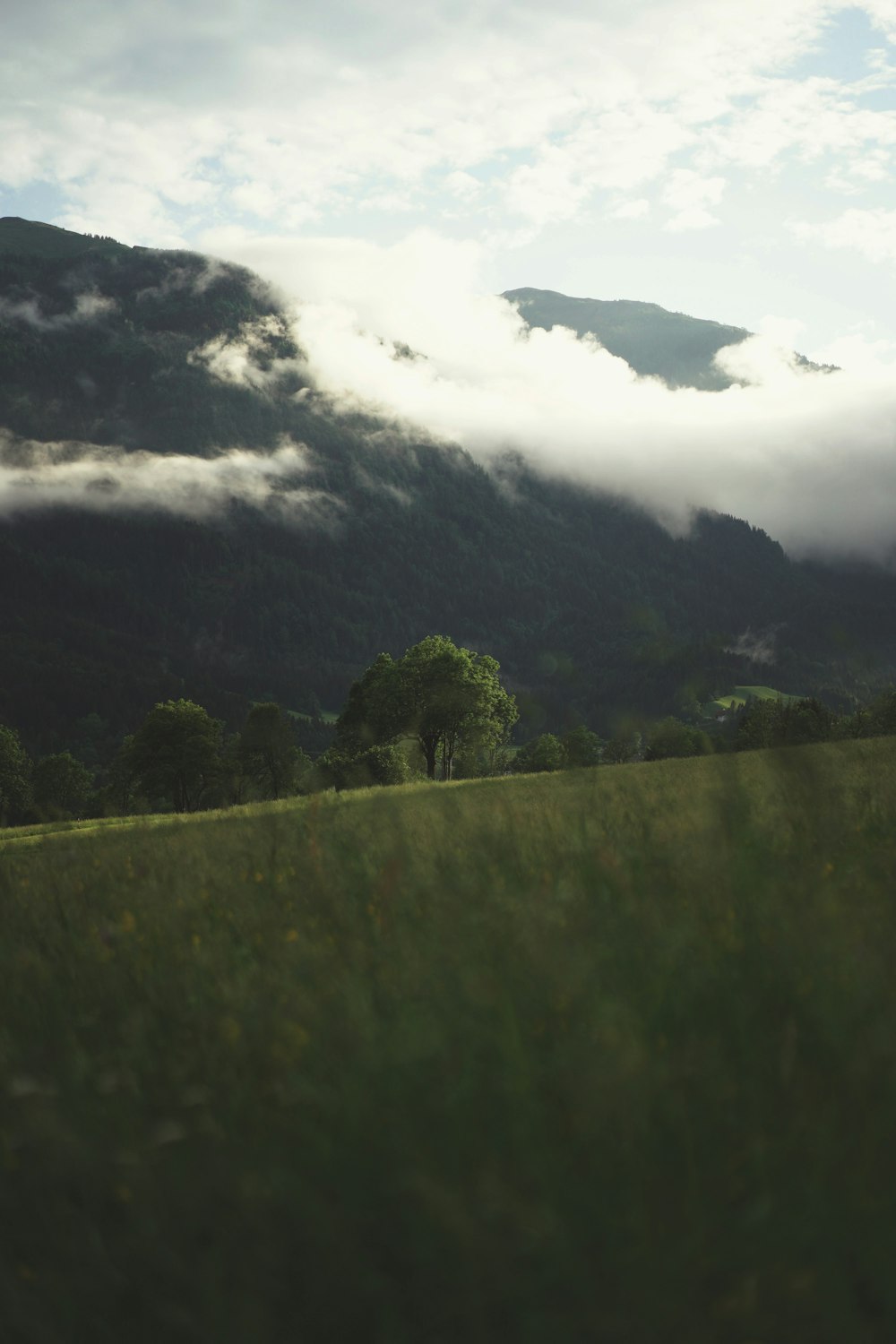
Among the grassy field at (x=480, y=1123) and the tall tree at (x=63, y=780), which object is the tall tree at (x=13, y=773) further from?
the grassy field at (x=480, y=1123)

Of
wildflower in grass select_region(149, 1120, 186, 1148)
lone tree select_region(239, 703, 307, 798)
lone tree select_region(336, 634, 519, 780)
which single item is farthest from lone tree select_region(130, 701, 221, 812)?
wildflower in grass select_region(149, 1120, 186, 1148)

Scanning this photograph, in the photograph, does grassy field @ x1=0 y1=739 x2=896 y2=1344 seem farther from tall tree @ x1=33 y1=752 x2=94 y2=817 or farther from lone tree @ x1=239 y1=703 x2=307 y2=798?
tall tree @ x1=33 y1=752 x2=94 y2=817

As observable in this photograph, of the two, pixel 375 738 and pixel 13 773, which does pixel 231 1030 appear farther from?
pixel 13 773

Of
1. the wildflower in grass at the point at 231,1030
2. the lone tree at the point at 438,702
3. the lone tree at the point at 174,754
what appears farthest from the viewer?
Result: the lone tree at the point at 174,754

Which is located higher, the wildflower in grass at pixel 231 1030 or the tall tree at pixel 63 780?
the wildflower in grass at pixel 231 1030

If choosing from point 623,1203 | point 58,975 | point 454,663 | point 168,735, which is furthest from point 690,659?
point 168,735

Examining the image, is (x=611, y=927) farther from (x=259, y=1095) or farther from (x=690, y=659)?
(x=690, y=659)

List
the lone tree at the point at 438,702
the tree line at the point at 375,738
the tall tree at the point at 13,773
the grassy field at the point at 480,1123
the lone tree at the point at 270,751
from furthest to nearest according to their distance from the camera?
the tall tree at the point at 13,773 < the lone tree at the point at 270,751 < the lone tree at the point at 438,702 < the tree line at the point at 375,738 < the grassy field at the point at 480,1123

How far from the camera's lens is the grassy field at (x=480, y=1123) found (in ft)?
8.07

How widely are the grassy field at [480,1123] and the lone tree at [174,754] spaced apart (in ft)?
252

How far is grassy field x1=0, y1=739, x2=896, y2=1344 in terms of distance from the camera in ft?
8.07

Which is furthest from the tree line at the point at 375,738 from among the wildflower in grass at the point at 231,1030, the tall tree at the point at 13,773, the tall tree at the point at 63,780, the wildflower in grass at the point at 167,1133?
the wildflower in grass at the point at 167,1133

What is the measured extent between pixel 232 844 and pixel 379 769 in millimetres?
48178

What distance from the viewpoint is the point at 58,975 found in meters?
5.70
